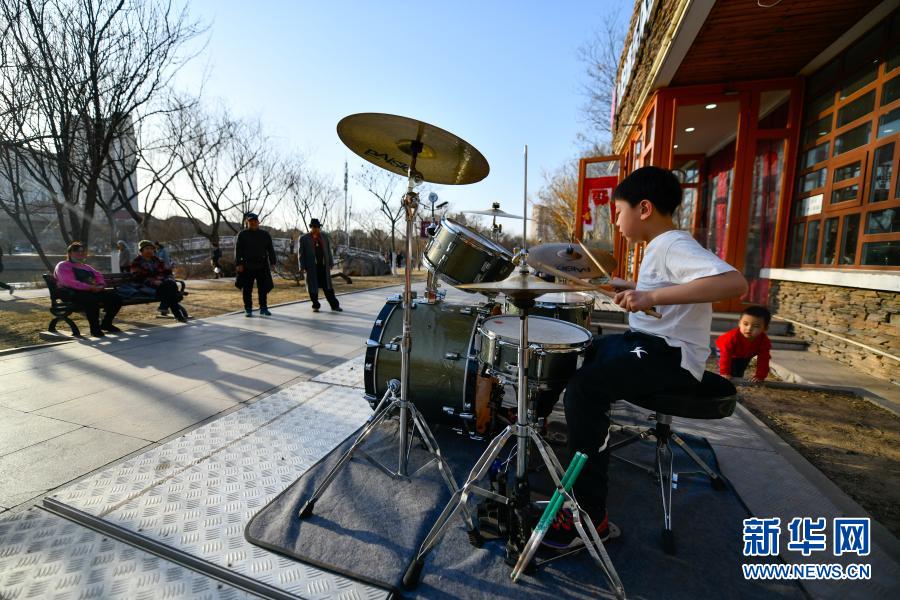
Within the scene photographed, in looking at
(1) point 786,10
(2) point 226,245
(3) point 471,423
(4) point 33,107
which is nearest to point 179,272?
(2) point 226,245

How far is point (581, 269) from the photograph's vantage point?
323 cm

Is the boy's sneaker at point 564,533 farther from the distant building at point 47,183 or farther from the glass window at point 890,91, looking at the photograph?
the distant building at point 47,183

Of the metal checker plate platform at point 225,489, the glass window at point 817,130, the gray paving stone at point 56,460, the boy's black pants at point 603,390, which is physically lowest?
the metal checker plate platform at point 225,489

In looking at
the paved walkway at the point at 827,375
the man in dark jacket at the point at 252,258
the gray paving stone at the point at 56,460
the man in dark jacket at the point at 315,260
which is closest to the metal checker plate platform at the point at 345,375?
the gray paving stone at the point at 56,460

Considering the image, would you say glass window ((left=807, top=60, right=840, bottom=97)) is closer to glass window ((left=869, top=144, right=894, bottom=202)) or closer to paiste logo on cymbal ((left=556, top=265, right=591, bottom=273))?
glass window ((left=869, top=144, right=894, bottom=202))

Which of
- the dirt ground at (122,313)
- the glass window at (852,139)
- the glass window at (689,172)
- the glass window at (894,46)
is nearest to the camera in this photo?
the glass window at (894,46)

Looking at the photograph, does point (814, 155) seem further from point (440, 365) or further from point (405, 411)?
point (405, 411)

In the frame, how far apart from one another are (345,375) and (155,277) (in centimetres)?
469

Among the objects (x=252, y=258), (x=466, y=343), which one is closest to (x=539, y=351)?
(x=466, y=343)

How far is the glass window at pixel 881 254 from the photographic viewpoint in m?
4.23

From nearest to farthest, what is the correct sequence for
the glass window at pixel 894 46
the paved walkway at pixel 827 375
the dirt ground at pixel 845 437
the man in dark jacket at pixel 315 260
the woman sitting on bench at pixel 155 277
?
the dirt ground at pixel 845 437 < the paved walkway at pixel 827 375 < the glass window at pixel 894 46 < the woman sitting on bench at pixel 155 277 < the man in dark jacket at pixel 315 260

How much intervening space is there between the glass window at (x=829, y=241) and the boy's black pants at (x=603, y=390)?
16.8 feet

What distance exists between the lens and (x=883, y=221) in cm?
439

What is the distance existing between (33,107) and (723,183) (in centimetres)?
1554
